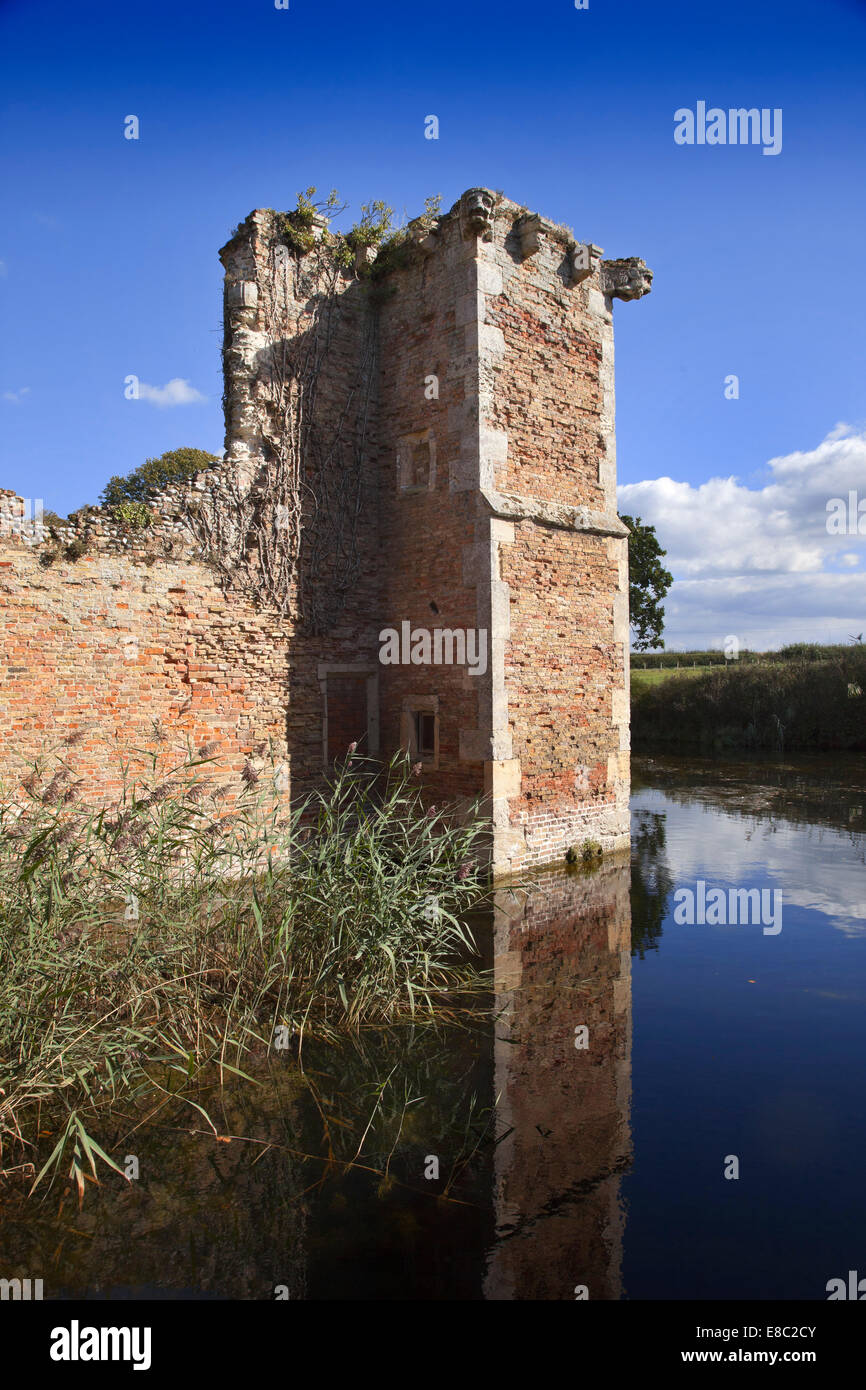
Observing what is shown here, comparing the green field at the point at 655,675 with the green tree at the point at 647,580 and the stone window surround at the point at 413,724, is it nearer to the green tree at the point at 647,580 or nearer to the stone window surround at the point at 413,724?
the green tree at the point at 647,580

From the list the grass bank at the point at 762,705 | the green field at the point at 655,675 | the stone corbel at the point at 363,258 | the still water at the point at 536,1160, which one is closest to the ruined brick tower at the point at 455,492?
the stone corbel at the point at 363,258

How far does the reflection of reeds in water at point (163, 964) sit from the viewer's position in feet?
14.1

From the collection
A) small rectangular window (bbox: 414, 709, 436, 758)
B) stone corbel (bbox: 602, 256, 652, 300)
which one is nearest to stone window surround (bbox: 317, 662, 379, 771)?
small rectangular window (bbox: 414, 709, 436, 758)

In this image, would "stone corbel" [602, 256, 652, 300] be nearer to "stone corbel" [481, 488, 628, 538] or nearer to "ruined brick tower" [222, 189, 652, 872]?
"ruined brick tower" [222, 189, 652, 872]

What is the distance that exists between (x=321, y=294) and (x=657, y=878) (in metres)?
8.84

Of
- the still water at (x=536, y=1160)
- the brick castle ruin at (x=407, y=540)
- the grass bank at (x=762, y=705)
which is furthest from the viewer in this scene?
the grass bank at (x=762, y=705)

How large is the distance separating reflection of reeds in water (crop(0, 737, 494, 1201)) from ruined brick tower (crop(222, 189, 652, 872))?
3795 millimetres

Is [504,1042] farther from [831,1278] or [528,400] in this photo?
[528,400]

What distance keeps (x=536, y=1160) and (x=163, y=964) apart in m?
2.59

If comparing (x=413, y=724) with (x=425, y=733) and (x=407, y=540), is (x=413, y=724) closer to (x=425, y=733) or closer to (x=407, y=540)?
(x=425, y=733)

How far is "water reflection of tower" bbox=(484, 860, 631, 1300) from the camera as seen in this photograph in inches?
141

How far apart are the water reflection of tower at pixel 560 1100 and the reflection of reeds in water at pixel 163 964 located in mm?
720

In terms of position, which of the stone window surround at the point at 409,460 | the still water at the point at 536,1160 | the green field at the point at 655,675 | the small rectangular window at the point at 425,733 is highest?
the stone window surround at the point at 409,460

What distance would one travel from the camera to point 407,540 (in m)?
10.7
